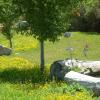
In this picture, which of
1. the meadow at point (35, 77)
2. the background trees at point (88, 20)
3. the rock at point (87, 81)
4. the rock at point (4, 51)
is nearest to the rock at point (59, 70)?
the meadow at point (35, 77)

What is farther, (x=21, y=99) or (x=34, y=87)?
(x=34, y=87)

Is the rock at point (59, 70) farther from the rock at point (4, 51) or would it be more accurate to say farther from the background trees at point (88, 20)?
the background trees at point (88, 20)

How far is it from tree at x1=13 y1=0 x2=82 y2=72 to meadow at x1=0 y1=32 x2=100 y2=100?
192cm

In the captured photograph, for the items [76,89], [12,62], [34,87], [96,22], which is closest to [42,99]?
[76,89]

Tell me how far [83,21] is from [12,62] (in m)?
28.7

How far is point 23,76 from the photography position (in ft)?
74.4

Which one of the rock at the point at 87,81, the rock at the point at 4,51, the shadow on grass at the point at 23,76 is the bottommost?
the rock at the point at 4,51

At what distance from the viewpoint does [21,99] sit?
1559 centimetres

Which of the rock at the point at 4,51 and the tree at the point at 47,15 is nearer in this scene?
the tree at the point at 47,15

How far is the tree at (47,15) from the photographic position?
23.9 m

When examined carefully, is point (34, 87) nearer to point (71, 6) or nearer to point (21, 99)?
point (21, 99)

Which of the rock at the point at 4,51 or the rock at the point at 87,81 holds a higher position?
the rock at the point at 87,81

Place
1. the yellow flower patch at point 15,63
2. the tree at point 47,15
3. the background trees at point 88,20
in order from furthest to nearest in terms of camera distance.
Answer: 1. the background trees at point 88,20
2. the yellow flower patch at point 15,63
3. the tree at point 47,15

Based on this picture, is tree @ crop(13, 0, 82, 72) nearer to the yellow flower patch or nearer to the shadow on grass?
the shadow on grass
